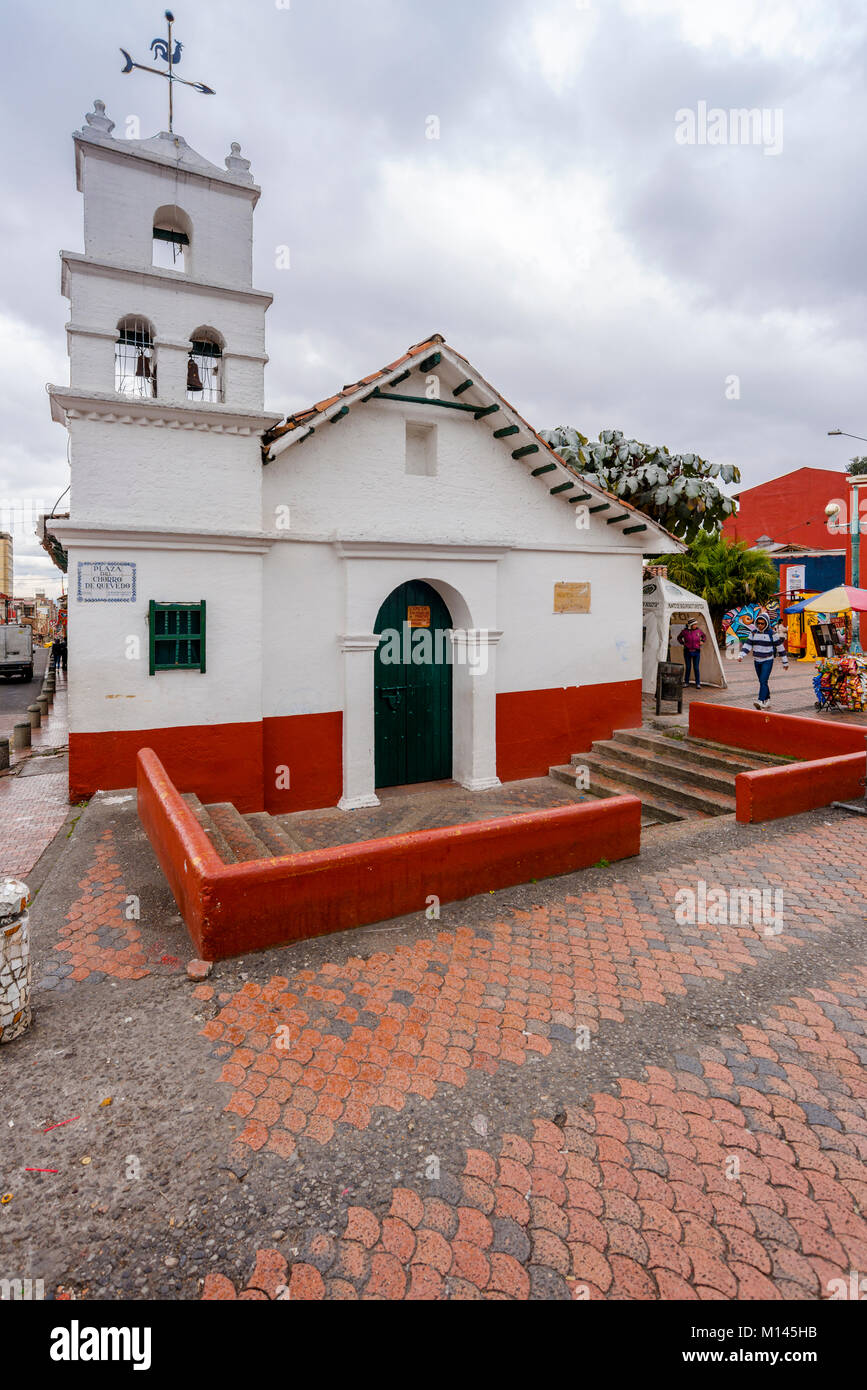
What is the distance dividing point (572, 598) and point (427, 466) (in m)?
3.20

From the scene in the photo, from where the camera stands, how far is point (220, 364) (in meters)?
8.00

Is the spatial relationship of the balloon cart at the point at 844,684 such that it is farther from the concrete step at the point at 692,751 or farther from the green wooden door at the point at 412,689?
the green wooden door at the point at 412,689

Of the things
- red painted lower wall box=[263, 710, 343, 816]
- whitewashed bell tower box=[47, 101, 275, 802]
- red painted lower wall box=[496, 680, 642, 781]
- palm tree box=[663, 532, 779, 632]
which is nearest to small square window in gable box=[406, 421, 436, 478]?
whitewashed bell tower box=[47, 101, 275, 802]

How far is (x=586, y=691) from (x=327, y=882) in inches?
295

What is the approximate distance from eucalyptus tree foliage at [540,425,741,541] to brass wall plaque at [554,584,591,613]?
770 cm

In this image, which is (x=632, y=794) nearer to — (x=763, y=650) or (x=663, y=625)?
(x=763, y=650)

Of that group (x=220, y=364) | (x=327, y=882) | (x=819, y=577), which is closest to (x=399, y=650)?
(x=220, y=364)

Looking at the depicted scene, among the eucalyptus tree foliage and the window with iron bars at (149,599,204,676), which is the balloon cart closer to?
the eucalyptus tree foliage

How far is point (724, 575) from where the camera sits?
2484 centimetres

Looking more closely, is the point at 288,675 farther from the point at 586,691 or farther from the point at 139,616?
the point at 586,691

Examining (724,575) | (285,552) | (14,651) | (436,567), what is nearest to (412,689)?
(436,567)

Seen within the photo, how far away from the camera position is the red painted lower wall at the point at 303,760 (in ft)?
28.7
